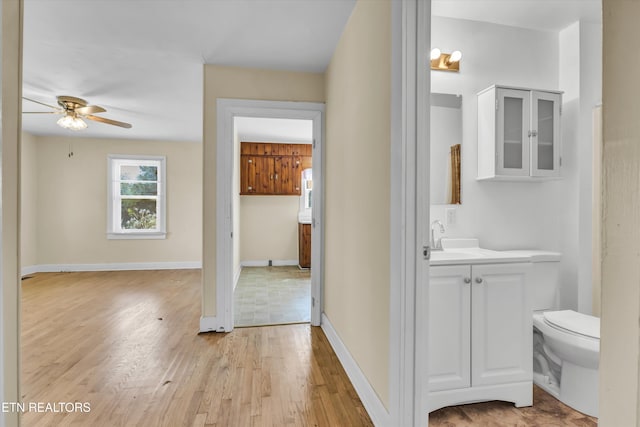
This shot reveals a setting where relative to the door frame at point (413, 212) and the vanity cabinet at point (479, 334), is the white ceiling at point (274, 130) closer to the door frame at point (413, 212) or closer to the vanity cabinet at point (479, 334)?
the door frame at point (413, 212)

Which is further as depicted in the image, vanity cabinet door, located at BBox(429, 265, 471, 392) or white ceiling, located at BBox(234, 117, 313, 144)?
white ceiling, located at BBox(234, 117, 313, 144)

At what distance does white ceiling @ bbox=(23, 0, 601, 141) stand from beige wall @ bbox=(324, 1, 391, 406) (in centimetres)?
37

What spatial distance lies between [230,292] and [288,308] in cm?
94

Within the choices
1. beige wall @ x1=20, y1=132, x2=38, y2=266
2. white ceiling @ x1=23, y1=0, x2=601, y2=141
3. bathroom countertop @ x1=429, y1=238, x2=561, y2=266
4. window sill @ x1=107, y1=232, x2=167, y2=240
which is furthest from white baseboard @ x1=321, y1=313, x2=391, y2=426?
beige wall @ x1=20, y1=132, x2=38, y2=266

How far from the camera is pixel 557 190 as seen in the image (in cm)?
247

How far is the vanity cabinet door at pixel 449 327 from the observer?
174 centimetres

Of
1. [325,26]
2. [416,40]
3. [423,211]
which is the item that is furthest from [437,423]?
[325,26]

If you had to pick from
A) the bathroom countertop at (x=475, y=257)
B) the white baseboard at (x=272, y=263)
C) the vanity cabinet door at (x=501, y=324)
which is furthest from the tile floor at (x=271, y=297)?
the vanity cabinet door at (x=501, y=324)

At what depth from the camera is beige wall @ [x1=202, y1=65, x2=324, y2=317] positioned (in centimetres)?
291

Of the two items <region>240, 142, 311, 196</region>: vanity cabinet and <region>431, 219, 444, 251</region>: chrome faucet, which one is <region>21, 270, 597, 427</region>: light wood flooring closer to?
<region>431, 219, 444, 251</region>: chrome faucet

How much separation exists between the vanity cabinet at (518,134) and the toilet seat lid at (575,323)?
926 millimetres

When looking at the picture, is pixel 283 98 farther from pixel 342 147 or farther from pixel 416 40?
pixel 416 40

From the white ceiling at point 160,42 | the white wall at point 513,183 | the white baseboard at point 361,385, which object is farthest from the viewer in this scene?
the white wall at point 513,183

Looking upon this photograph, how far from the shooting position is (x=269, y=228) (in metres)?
6.31
